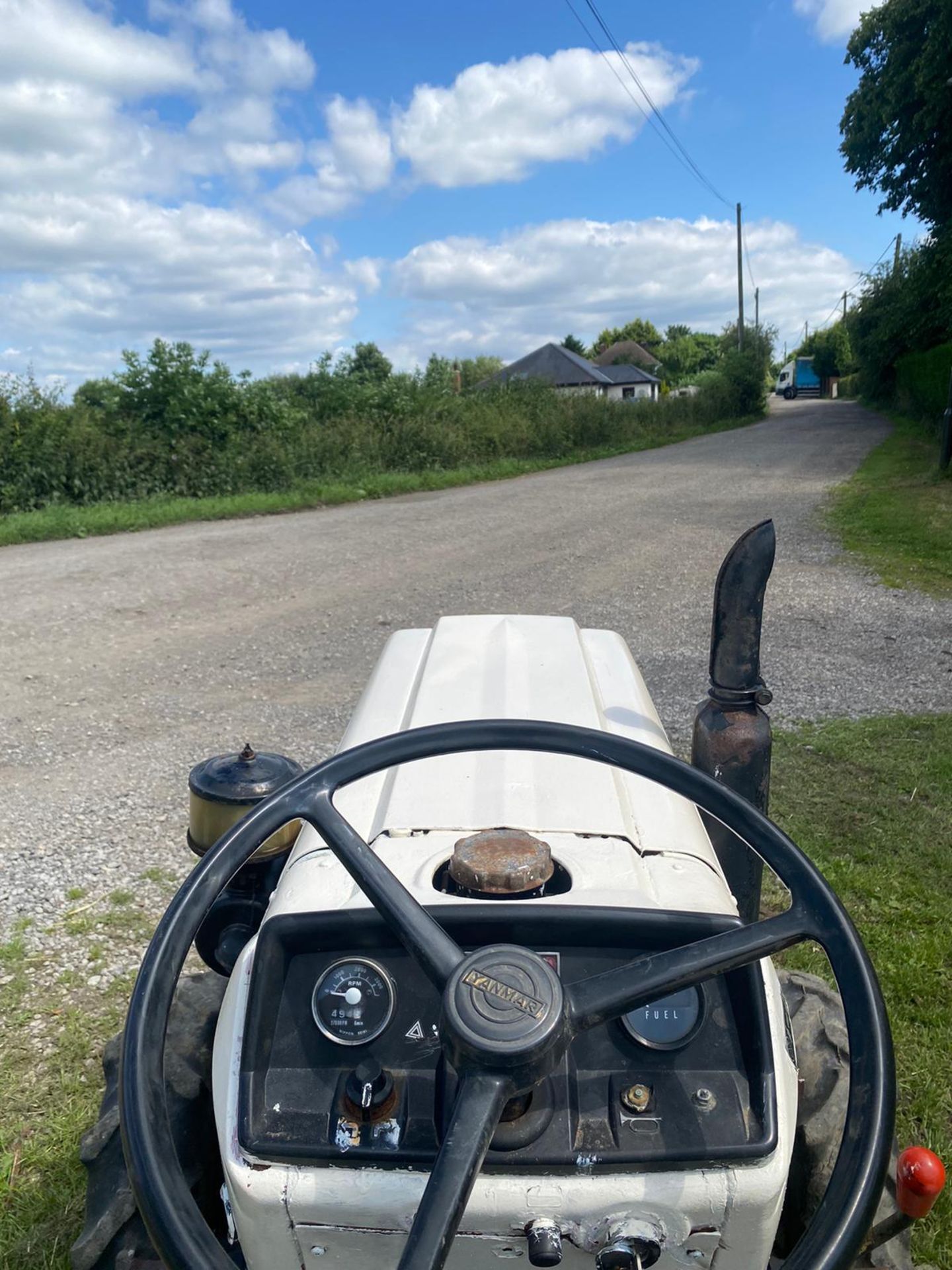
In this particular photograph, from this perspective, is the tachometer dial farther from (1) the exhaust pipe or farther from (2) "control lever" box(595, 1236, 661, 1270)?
(1) the exhaust pipe

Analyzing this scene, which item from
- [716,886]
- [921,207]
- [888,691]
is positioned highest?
[921,207]

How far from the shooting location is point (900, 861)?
3.41 meters

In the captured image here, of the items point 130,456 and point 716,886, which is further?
point 130,456

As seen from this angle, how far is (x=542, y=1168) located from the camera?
1.08 meters

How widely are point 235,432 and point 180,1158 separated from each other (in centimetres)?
1392

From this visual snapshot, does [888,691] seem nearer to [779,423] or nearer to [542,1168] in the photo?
[542,1168]

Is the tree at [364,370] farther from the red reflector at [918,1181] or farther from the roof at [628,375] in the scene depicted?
the roof at [628,375]

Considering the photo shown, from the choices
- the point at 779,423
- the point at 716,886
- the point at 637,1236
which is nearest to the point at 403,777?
the point at 716,886

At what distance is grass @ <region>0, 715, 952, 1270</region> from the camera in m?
2.12

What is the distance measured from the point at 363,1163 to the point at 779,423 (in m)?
30.3

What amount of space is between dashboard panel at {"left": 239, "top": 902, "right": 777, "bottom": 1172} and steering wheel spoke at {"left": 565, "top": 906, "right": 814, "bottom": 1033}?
12 cm

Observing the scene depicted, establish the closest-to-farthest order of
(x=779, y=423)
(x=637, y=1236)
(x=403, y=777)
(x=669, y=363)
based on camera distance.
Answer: (x=637, y=1236)
(x=403, y=777)
(x=779, y=423)
(x=669, y=363)

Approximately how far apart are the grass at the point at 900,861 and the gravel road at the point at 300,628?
1.76 ft

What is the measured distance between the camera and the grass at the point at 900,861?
234cm
